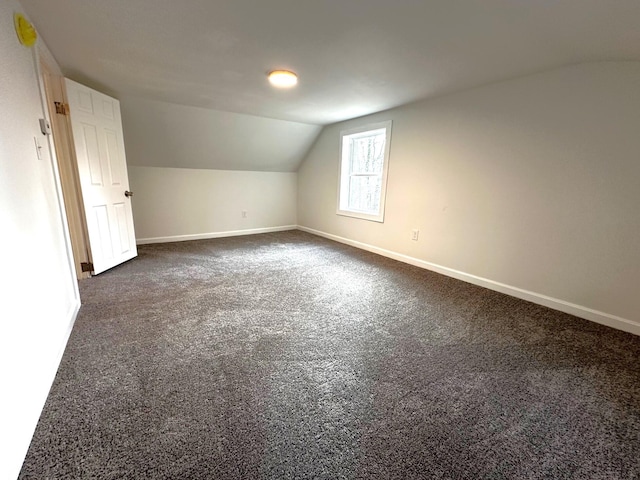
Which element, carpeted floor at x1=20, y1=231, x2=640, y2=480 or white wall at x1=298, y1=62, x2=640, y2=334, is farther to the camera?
white wall at x1=298, y1=62, x2=640, y2=334

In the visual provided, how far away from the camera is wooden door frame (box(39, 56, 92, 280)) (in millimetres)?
2514

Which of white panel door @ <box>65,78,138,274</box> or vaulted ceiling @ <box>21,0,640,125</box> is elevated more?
vaulted ceiling @ <box>21,0,640,125</box>

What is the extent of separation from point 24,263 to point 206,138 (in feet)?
10.5

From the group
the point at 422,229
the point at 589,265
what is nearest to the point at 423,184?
the point at 422,229

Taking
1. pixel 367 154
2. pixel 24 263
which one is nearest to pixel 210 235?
pixel 367 154

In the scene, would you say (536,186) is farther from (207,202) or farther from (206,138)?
(207,202)

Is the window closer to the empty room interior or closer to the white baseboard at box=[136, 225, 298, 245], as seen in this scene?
the empty room interior

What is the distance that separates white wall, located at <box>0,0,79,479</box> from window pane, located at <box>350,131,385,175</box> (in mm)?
3502

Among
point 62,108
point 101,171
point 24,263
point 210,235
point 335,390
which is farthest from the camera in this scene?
point 210,235

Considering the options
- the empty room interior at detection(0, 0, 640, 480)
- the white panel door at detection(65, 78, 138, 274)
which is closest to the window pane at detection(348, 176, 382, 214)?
the empty room interior at detection(0, 0, 640, 480)

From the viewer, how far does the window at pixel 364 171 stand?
3.83 meters

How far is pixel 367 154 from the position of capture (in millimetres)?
4246

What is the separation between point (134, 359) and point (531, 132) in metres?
3.50

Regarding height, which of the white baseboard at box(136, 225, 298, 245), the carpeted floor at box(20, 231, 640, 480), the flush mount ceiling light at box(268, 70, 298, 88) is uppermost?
the flush mount ceiling light at box(268, 70, 298, 88)
